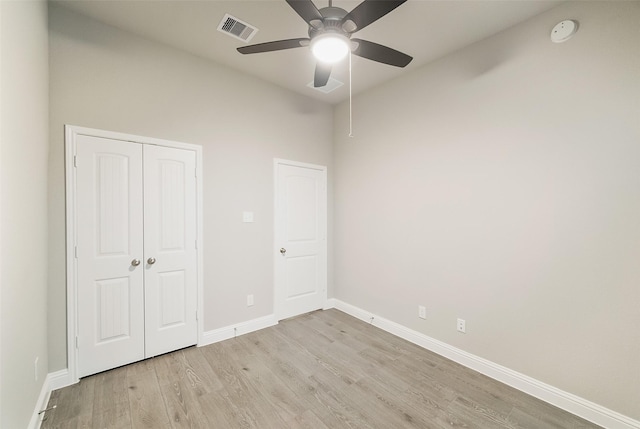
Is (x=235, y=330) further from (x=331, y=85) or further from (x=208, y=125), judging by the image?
(x=331, y=85)

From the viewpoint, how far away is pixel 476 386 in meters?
2.16

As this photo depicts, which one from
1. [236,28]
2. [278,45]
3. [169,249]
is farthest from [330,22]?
[169,249]

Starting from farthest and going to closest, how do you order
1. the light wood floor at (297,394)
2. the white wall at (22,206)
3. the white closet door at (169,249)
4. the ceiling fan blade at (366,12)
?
the white closet door at (169,249), the light wood floor at (297,394), the ceiling fan blade at (366,12), the white wall at (22,206)

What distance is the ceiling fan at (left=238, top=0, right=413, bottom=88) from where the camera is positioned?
145 centimetres

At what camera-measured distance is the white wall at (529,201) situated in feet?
5.76

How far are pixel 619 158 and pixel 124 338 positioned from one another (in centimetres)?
414

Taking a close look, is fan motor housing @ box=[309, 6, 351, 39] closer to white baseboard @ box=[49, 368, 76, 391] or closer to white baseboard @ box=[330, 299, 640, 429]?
white baseboard @ box=[330, 299, 640, 429]

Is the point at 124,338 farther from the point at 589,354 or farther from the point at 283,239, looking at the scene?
the point at 589,354

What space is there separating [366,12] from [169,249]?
258cm

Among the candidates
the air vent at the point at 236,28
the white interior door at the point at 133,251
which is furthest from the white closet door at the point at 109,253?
the air vent at the point at 236,28

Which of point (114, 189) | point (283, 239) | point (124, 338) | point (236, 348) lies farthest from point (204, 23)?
point (236, 348)

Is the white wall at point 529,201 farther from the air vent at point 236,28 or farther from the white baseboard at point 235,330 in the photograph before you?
the air vent at point 236,28

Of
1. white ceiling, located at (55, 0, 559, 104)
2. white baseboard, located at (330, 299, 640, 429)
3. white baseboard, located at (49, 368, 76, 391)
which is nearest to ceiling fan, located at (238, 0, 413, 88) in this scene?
white ceiling, located at (55, 0, 559, 104)

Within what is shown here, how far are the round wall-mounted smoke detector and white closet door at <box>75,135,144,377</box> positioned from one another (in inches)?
141
